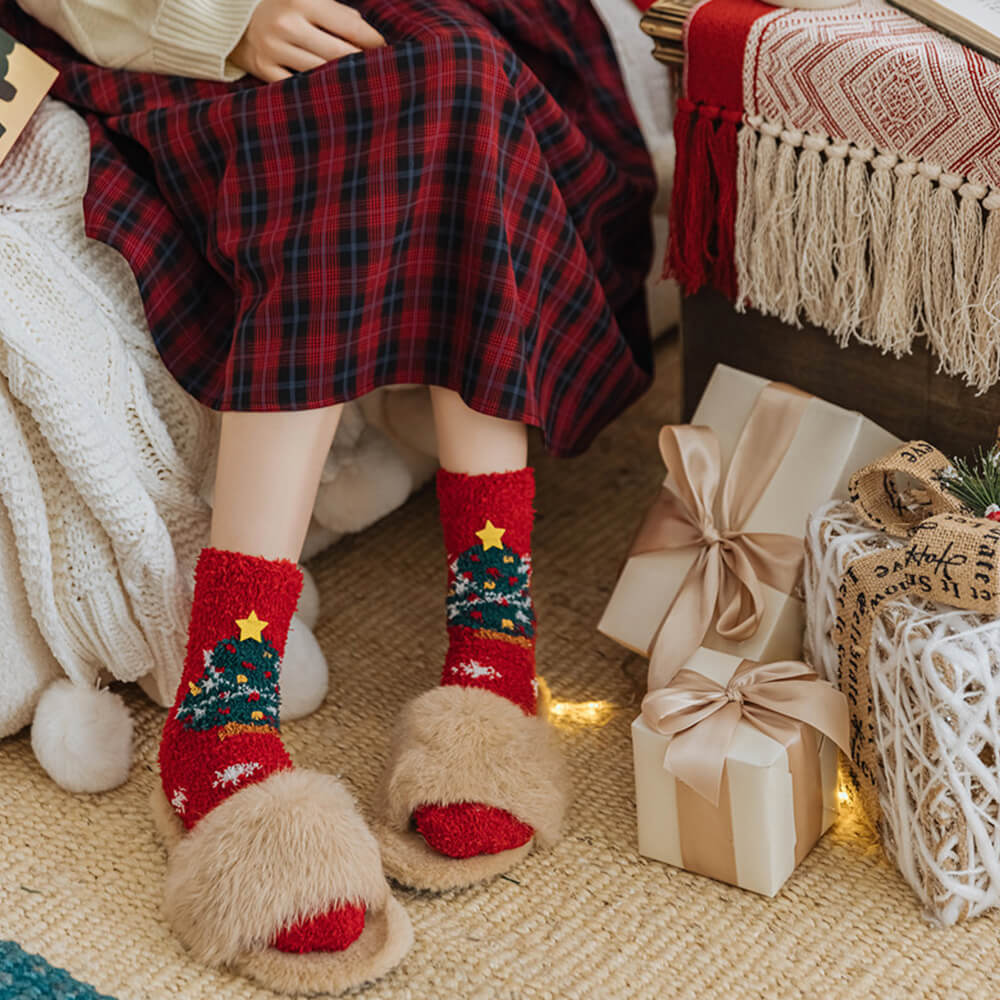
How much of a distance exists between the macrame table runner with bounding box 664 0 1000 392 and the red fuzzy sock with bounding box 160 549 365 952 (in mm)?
449

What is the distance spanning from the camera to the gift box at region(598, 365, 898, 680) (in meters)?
0.96

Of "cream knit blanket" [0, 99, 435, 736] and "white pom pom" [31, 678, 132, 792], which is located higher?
"cream knit blanket" [0, 99, 435, 736]

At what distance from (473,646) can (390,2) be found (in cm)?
50

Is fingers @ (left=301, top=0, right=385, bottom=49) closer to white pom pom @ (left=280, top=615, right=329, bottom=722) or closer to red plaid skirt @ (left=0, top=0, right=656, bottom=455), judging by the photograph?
red plaid skirt @ (left=0, top=0, right=656, bottom=455)

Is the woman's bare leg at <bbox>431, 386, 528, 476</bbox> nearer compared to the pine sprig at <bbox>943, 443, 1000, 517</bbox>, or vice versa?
the pine sprig at <bbox>943, 443, 1000, 517</bbox>

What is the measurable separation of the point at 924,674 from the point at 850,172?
38 centimetres

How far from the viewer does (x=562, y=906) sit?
2.81 feet

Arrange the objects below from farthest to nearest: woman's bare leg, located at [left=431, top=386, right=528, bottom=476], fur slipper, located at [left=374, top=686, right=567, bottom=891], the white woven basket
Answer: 1. woman's bare leg, located at [left=431, top=386, right=528, bottom=476]
2. fur slipper, located at [left=374, top=686, right=567, bottom=891]
3. the white woven basket

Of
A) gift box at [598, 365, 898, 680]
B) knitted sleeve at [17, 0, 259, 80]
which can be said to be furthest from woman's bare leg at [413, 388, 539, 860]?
knitted sleeve at [17, 0, 259, 80]

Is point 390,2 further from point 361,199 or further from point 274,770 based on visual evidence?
point 274,770

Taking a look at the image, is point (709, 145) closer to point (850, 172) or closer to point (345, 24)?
point (850, 172)

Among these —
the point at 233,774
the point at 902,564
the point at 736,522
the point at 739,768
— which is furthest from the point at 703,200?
the point at 233,774

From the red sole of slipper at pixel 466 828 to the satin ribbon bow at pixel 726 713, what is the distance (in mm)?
125

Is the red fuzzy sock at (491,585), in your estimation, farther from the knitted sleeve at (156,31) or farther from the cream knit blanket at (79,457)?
the knitted sleeve at (156,31)
